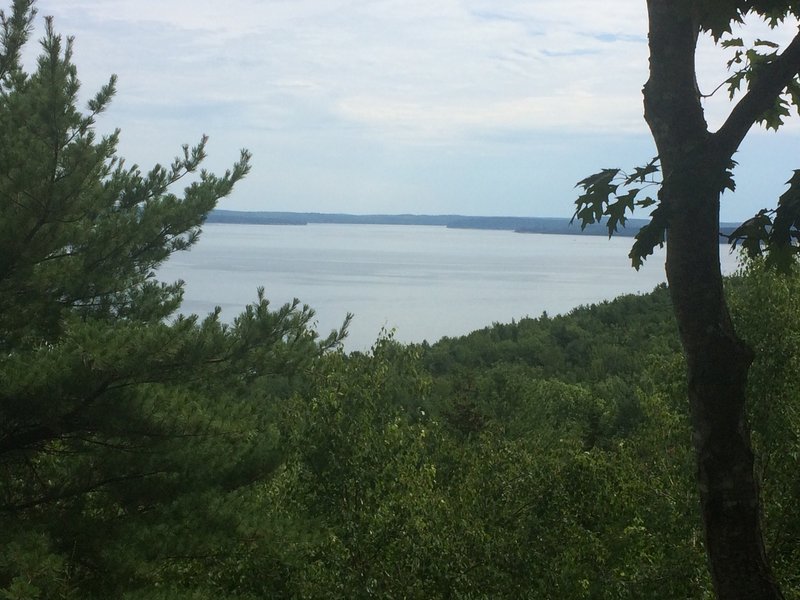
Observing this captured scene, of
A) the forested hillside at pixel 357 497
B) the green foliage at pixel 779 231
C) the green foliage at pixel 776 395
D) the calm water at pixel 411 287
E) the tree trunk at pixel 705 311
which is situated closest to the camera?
the tree trunk at pixel 705 311

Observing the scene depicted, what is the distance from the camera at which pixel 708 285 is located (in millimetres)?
3029

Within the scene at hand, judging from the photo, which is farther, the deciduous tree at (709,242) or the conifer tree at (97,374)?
the conifer tree at (97,374)

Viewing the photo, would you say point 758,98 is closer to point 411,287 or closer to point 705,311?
point 705,311

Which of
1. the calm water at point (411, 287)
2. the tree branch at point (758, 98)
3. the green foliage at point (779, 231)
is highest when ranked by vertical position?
the tree branch at point (758, 98)

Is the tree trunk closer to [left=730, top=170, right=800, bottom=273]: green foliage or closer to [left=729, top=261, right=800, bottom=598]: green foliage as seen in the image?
[left=730, top=170, right=800, bottom=273]: green foliage

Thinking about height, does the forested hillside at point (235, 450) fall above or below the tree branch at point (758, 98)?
below

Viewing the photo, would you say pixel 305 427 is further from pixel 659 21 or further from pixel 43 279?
pixel 659 21

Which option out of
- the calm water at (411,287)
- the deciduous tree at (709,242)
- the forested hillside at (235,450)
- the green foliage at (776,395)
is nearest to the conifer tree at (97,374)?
the forested hillside at (235,450)

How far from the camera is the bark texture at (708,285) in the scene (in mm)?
2953

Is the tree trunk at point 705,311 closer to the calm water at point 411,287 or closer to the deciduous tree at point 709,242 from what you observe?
the deciduous tree at point 709,242

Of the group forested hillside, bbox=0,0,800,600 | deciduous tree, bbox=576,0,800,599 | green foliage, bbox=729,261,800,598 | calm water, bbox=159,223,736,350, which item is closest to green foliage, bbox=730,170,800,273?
deciduous tree, bbox=576,0,800,599

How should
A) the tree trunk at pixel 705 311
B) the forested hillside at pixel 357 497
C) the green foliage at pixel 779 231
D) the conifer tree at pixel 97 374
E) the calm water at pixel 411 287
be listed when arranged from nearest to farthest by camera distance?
1. the tree trunk at pixel 705 311
2. the green foliage at pixel 779 231
3. the conifer tree at pixel 97 374
4. the forested hillside at pixel 357 497
5. the calm water at pixel 411 287

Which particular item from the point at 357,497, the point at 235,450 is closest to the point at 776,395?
the point at 357,497

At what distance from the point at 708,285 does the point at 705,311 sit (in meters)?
0.09
